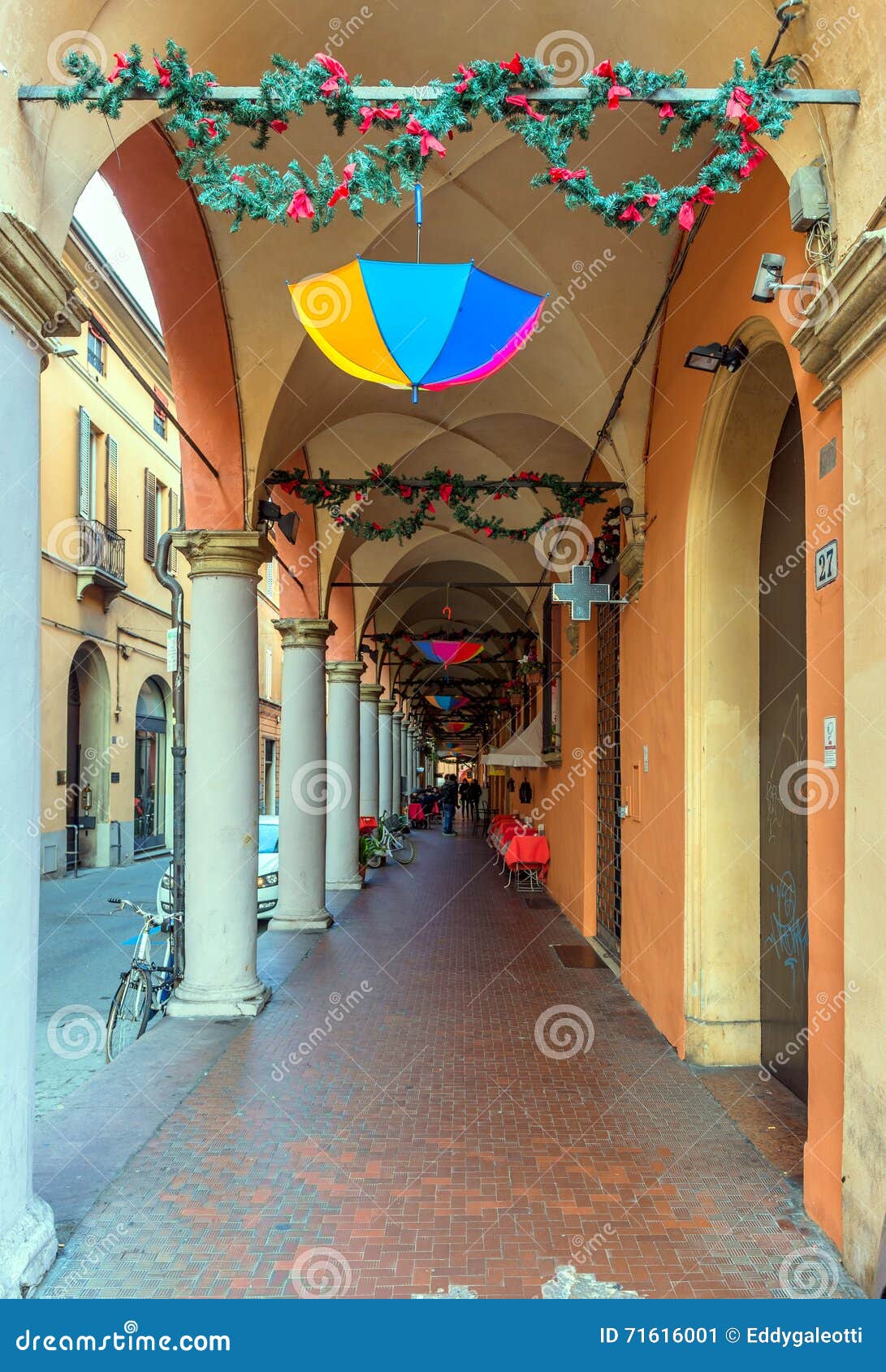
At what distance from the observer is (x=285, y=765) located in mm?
10828

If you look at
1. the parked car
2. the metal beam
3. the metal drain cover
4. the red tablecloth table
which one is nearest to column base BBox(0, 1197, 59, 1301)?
the metal beam

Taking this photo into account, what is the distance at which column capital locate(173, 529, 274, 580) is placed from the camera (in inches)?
292

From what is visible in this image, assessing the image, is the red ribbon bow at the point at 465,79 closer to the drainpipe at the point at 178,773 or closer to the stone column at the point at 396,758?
the drainpipe at the point at 178,773

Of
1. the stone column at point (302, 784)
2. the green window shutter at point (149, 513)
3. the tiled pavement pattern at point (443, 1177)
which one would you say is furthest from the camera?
the green window shutter at point (149, 513)

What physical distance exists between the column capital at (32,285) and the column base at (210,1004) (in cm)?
501

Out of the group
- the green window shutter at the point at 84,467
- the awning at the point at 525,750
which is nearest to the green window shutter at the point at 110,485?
the green window shutter at the point at 84,467

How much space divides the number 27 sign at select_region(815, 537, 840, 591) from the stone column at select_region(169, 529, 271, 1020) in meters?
4.49

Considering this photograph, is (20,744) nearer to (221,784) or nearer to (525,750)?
(221,784)

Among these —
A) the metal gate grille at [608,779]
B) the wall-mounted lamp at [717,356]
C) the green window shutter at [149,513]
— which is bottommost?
the metal gate grille at [608,779]

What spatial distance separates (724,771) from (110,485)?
52.2ft

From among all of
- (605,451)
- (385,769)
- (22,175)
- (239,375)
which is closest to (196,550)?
(239,375)

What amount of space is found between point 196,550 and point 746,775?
437 cm

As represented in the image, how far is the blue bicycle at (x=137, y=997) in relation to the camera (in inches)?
249

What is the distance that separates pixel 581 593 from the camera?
315 inches
